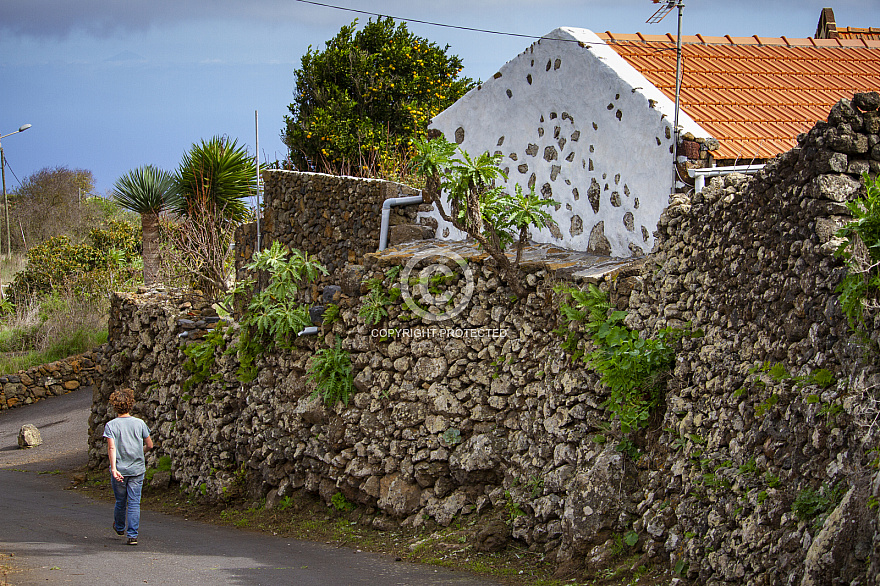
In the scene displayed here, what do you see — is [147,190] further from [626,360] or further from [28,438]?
[626,360]

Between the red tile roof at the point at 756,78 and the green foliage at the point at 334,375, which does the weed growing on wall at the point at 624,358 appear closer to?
the red tile roof at the point at 756,78

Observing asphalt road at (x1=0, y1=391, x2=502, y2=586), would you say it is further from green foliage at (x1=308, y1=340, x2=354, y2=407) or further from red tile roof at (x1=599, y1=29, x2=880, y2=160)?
red tile roof at (x1=599, y1=29, x2=880, y2=160)

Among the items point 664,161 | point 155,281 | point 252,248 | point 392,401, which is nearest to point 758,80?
point 664,161

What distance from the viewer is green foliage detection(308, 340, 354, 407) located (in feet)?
34.2

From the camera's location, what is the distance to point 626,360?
24.5 ft

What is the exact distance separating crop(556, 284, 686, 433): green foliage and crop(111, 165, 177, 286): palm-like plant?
1386 cm

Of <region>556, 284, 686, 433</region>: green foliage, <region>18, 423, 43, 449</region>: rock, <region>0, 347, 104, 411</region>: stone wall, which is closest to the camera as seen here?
<region>556, 284, 686, 433</region>: green foliage

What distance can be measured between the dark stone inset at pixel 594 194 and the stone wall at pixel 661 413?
49.9 inches

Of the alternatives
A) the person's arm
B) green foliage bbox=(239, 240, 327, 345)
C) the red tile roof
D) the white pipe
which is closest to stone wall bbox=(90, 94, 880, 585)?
green foliage bbox=(239, 240, 327, 345)

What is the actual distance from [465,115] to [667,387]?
566cm

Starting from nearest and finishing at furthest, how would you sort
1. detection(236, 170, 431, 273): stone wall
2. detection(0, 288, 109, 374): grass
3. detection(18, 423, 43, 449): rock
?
detection(236, 170, 431, 273): stone wall → detection(18, 423, 43, 449): rock → detection(0, 288, 109, 374): grass

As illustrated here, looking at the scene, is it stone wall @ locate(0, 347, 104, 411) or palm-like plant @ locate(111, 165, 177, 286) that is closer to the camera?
palm-like plant @ locate(111, 165, 177, 286)

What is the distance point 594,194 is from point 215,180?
1190 centimetres

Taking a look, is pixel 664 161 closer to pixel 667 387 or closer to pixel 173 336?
pixel 667 387
